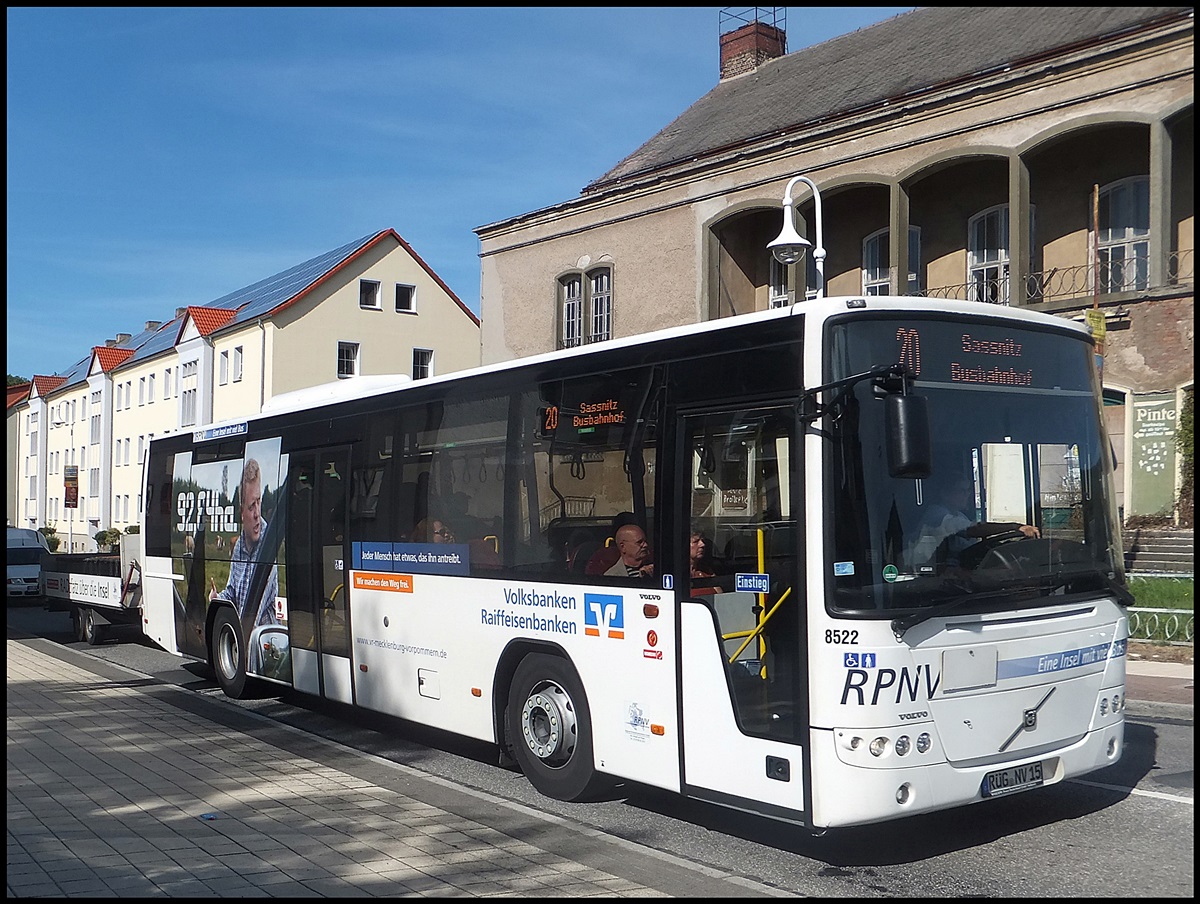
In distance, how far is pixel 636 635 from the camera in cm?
733

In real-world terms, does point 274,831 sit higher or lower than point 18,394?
lower

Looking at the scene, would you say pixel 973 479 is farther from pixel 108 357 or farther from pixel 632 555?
pixel 108 357

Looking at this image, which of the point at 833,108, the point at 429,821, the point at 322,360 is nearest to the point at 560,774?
the point at 429,821

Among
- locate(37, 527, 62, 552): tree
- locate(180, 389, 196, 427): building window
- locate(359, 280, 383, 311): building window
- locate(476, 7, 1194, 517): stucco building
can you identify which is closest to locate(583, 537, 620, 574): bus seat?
locate(476, 7, 1194, 517): stucco building

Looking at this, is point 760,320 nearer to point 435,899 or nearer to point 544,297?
point 435,899

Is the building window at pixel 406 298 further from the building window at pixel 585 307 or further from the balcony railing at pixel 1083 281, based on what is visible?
the balcony railing at pixel 1083 281

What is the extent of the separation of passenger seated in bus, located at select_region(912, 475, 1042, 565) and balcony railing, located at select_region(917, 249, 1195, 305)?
17.4 metres

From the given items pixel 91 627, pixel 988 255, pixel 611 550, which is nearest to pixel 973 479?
pixel 611 550

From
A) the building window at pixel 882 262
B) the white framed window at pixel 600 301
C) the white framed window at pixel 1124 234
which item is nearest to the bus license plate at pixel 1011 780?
the white framed window at pixel 1124 234

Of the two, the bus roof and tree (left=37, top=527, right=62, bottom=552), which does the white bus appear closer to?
the bus roof

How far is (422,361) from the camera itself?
54375 mm

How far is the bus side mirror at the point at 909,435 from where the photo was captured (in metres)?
5.88

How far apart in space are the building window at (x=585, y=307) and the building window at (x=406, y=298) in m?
22.0

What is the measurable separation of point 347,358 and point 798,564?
47.0 metres
